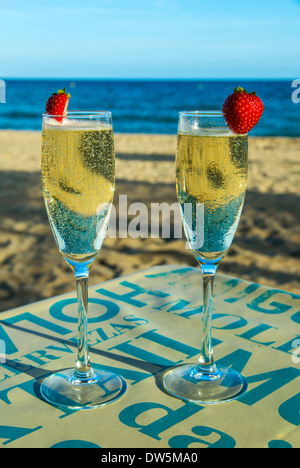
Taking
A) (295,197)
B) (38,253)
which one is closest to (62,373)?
(38,253)

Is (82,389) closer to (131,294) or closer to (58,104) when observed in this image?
(131,294)

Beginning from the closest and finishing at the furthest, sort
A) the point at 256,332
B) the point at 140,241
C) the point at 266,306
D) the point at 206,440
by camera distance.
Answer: the point at 206,440
the point at 256,332
the point at 266,306
the point at 140,241

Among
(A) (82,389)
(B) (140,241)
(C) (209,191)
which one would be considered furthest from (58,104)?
(B) (140,241)

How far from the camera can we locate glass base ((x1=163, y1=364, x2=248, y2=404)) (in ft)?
3.00

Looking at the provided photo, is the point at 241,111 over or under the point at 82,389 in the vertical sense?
over

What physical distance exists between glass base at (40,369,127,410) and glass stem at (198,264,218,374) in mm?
170

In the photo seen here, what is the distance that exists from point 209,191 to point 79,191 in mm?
243

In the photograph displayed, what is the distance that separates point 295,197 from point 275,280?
2.69 m

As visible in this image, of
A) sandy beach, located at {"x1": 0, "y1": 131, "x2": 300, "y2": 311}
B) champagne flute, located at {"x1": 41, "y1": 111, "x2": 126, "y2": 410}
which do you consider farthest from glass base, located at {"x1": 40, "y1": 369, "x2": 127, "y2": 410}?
sandy beach, located at {"x1": 0, "y1": 131, "x2": 300, "y2": 311}

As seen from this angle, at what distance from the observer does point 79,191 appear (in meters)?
0.90

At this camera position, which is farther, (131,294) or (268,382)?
(131,294)

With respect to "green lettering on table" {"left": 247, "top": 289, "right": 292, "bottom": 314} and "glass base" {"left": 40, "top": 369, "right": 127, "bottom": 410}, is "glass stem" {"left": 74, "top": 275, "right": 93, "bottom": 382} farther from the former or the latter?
"green lettering on table" {"left": 247, "top": 289, "right": 292, "bottom": 314}

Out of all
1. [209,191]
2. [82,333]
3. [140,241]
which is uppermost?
[209,191]
